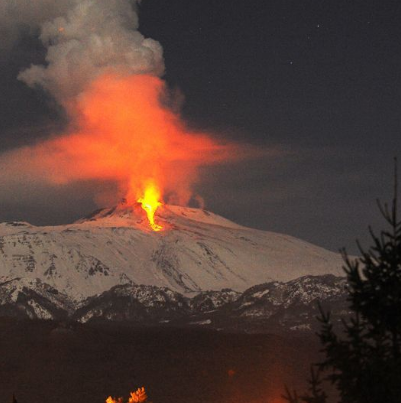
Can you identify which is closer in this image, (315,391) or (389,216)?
(389,216)

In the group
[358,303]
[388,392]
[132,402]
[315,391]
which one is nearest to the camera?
[388,392]

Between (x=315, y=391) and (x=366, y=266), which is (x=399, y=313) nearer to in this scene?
(x=366, y=266)

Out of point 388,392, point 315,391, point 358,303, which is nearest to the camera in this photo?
point 388,392

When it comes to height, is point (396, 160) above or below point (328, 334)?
above

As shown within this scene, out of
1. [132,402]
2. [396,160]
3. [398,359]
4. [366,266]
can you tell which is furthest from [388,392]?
[132,402]

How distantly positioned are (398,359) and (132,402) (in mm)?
21081

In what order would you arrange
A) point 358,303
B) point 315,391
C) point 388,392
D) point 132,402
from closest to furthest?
1. point 388,392
2. point 358,303
3. point 315,391
4. point 132,402

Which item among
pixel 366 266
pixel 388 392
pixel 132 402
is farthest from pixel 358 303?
pixel 132 402

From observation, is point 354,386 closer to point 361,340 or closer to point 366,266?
point 361,340

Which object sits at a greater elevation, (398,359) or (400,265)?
(400,265)

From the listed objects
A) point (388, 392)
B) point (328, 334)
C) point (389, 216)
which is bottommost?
point (388, 392)

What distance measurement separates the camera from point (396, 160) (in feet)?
64.1

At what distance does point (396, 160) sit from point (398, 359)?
136 inches

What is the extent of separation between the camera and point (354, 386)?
63.8 feet
